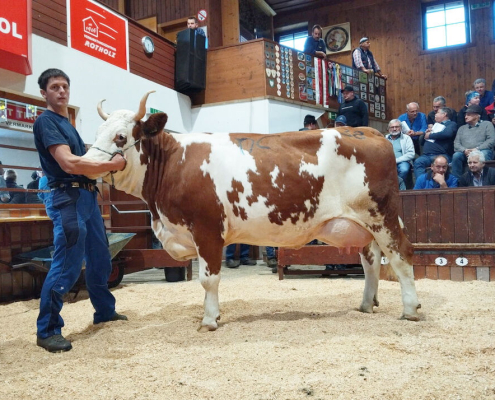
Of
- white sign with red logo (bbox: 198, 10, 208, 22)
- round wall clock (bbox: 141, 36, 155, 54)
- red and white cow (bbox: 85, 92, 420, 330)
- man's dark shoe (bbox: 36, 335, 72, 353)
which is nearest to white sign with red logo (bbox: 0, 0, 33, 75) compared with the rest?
round wall clock (bbox: 141, 36, 155, 54)

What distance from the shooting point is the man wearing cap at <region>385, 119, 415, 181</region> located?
25.0 feet

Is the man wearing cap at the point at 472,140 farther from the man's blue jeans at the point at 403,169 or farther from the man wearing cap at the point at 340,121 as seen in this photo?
the man wearing cap at the point at 340,121

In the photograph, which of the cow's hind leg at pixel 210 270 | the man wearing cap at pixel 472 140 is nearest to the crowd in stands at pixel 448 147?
the man wearing cap at pixel 472 140

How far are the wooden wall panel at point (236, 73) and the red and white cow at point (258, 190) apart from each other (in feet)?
20.2

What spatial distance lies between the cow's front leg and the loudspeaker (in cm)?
701

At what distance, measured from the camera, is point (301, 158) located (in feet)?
11.6

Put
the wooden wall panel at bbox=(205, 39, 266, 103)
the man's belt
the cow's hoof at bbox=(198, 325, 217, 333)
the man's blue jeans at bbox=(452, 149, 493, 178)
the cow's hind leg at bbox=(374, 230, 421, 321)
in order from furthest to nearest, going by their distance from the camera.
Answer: the wooden wall panel at bbox=(205, 39, 266, 103)
the man's blue jeans at bbox=(452, 149, 493, 178)
the cow's hind leg at bbox=(374, 230, 421, 321)
the cow's hoof at bbox=(198, 325, 217, 333)
the man's belt

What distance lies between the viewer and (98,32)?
25.3ft

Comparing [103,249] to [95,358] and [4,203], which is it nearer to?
[95,358]

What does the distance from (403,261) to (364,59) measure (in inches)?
383

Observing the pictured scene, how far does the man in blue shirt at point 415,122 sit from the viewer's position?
8.91 m

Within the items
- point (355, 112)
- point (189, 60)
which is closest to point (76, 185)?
point (355, 112)

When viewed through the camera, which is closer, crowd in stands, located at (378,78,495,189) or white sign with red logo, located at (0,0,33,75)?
white sign with red logo, located at (0,0,33,75)

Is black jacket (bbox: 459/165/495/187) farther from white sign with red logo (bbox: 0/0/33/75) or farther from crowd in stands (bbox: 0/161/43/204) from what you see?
white sign with red logo (bbox: 0/0/33/75)
